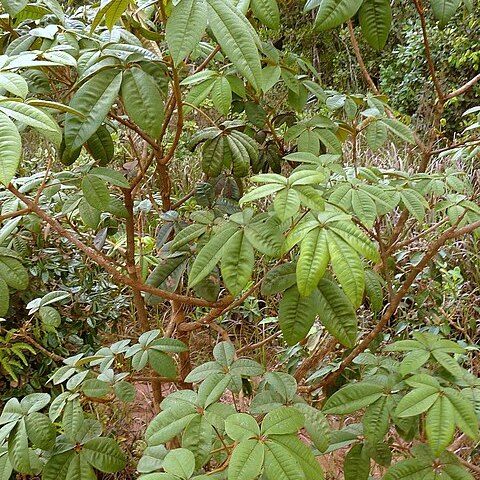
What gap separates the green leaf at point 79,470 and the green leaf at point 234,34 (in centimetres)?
84

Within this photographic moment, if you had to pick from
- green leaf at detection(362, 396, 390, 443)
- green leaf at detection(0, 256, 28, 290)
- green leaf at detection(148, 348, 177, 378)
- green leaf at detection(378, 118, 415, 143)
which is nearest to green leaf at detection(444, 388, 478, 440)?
green leaf at detection(362, 396, 390, 443)

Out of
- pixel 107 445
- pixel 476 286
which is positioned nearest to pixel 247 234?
pixel 107 445

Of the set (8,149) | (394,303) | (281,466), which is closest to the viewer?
(8,149)

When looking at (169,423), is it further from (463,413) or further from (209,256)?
(463,413)

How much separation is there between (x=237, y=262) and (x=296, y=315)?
0.15m

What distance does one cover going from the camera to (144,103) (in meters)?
1.14

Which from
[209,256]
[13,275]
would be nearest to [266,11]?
[209,256]

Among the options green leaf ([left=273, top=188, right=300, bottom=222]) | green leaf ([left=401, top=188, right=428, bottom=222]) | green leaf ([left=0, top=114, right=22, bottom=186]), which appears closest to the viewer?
green leaf ([left=0, top=114, right=22, bottom=186])

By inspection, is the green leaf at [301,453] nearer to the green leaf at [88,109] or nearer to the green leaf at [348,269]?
the green leaf at [348,269]

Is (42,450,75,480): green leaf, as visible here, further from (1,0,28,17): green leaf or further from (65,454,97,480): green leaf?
(1,0,28,17): green leaf

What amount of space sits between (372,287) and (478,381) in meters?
0.29

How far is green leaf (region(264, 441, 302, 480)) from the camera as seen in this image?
0.90 meters

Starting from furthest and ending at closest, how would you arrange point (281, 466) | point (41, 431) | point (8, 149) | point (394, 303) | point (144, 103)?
point (394, 303), point (41, 431), point (144, 103), point (281, 466), point (8, 149)

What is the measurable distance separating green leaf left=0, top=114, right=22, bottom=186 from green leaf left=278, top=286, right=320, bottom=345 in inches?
21.5
